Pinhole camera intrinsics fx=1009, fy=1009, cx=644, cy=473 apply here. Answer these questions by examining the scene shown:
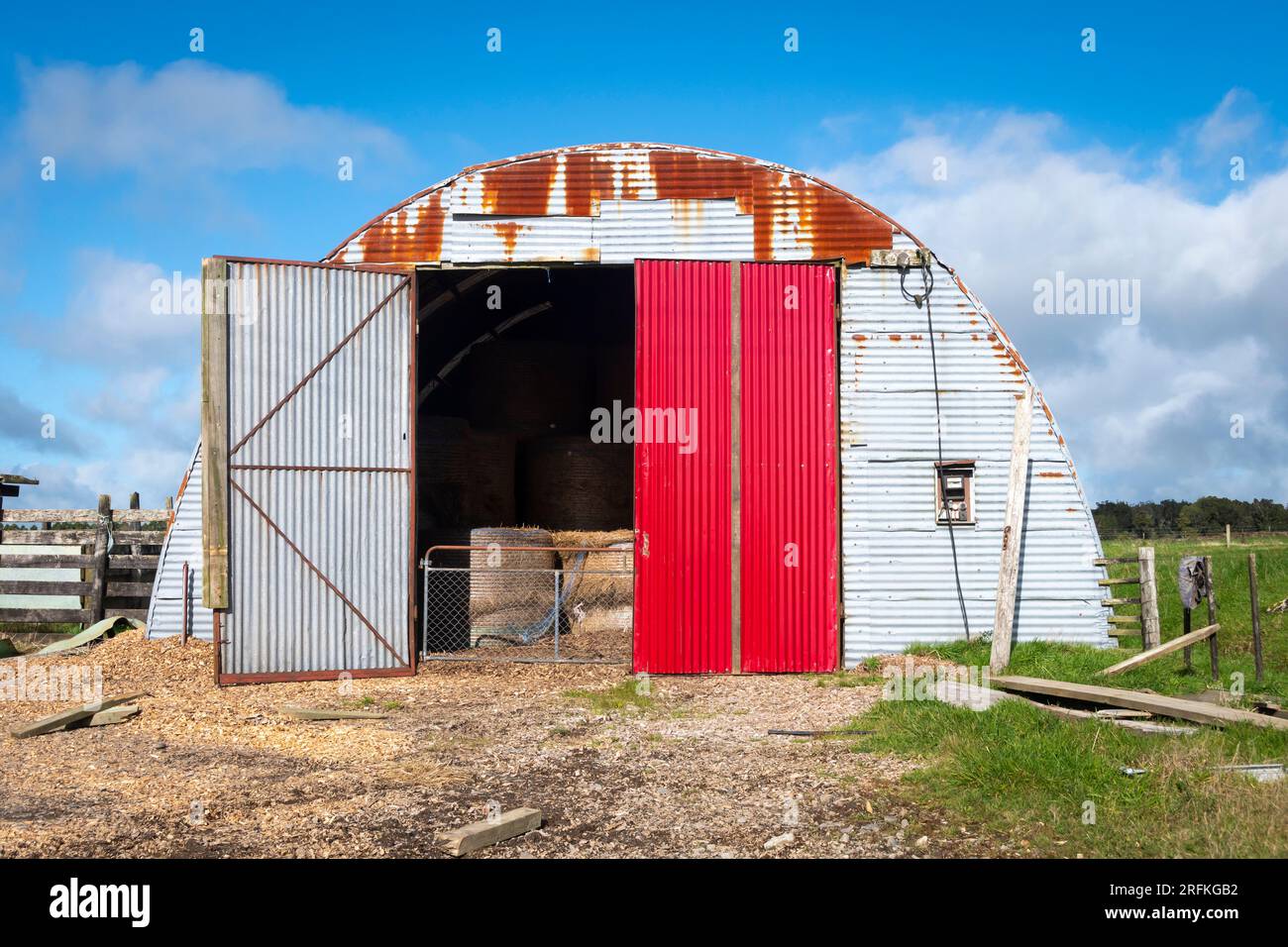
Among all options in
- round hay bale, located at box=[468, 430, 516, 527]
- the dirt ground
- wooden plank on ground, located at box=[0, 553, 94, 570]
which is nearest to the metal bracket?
the dirt ground

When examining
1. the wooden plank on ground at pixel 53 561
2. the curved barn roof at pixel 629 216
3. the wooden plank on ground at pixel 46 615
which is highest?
the curved barn roof at pixel 629 216

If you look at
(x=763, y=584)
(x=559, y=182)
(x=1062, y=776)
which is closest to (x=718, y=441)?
(x=763, y=584)

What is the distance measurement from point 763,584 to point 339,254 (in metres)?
7.32

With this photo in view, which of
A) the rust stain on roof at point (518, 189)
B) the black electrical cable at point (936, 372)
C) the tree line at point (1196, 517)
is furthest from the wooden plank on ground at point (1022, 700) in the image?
the tree line at point (1196, 517)

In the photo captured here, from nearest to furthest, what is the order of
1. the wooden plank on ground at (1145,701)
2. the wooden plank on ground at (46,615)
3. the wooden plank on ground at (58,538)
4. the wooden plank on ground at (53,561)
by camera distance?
the wooden plank on ground at (1145,701) < the wooden plank on ground at (46,615) < the wooden plank on ground at (53,561) < the wooden plank on ground at (58,538)

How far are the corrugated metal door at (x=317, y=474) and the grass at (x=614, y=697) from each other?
2.83 metres

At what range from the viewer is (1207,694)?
9117 mm

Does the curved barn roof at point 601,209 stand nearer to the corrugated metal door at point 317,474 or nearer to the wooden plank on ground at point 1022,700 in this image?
the corrugated metal door at point 317,474

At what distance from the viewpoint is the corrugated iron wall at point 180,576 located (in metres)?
13.9

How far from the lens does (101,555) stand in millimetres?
16141

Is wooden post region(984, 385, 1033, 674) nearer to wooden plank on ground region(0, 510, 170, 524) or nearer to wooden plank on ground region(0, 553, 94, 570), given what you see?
wooden plank on ground region(0, 510, 170, 524)

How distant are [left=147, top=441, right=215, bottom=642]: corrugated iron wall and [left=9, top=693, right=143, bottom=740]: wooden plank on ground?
3677 mm

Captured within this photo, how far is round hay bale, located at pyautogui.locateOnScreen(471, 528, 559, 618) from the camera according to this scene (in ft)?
49.1
